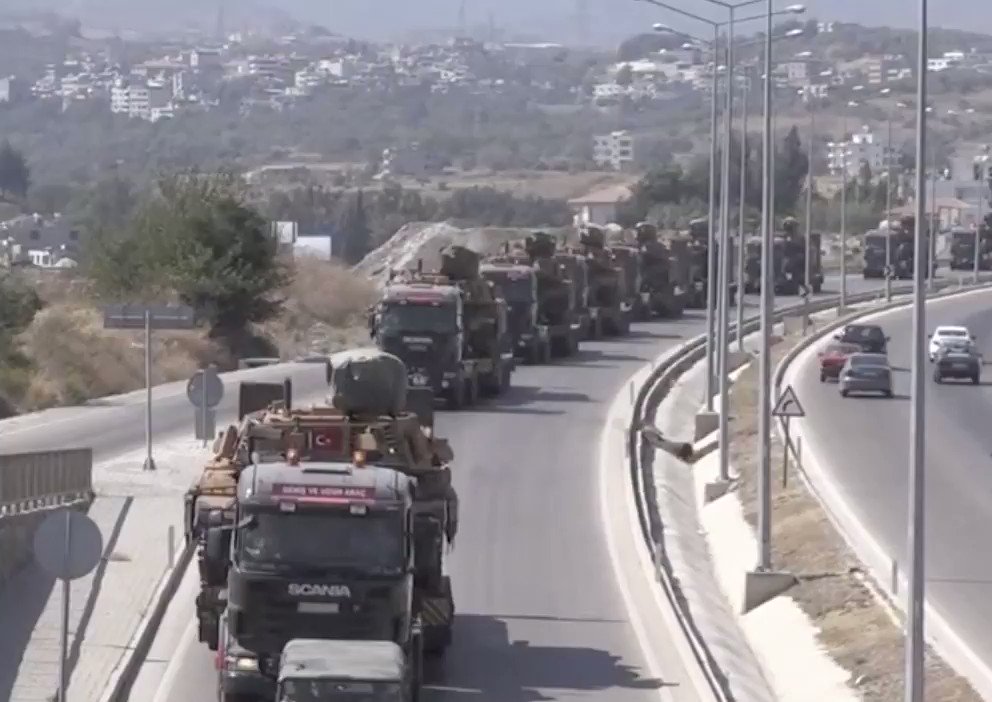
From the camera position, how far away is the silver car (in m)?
53.8

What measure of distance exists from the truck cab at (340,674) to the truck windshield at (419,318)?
27.0 meters

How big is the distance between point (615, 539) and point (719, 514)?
5.26m

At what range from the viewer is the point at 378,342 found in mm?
43656

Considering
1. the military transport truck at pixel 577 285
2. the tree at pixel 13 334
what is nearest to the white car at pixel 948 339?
the military transport truck at pixel 577 285

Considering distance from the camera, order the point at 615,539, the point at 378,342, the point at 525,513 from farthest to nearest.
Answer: the point at 378,342 → the point at 525,513 → the point at 615,539

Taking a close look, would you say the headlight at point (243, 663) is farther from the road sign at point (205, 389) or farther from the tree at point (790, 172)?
the tree at point (790, 172)

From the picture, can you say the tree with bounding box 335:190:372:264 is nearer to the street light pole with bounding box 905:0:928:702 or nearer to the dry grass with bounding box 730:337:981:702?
the dry grass with bounding box 730:337:981:702

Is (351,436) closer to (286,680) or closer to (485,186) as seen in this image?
(286,680)

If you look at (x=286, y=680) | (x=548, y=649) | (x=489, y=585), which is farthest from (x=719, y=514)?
(x=286, y=680)

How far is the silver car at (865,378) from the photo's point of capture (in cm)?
5378

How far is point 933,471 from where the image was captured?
1535 inches

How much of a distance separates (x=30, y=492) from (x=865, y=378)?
1217 inches

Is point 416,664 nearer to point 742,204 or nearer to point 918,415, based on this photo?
point 918,415

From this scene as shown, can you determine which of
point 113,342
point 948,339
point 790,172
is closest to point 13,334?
point 113,342
